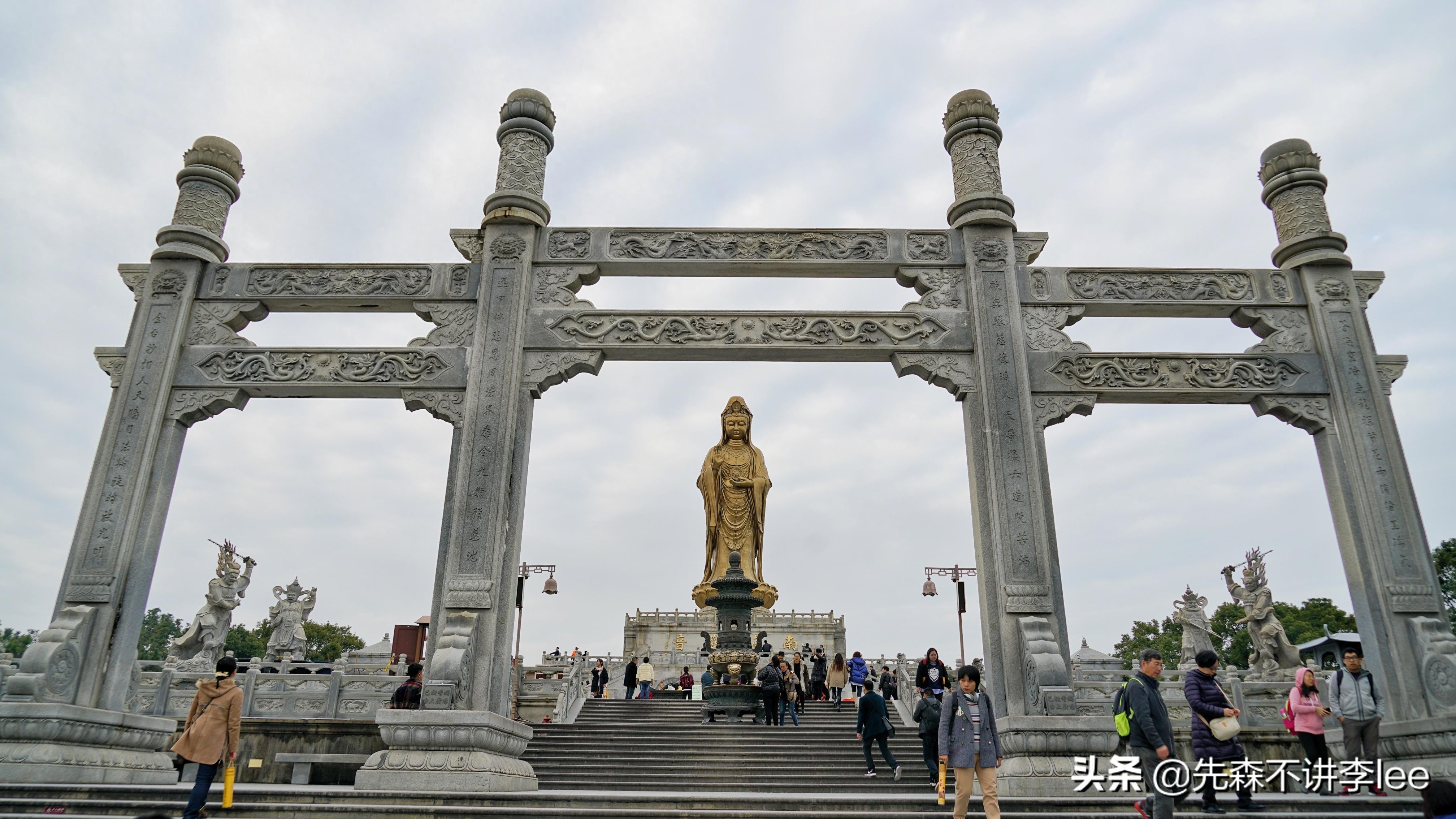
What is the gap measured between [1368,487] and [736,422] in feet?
45.5

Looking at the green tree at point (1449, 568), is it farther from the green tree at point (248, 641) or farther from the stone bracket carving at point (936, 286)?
the green tree at point (248, 641)

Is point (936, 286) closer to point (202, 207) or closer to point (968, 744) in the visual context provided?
point (968, 744)

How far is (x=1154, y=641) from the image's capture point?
47.9m

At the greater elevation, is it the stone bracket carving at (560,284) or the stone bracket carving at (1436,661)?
the stone bracket carving at (560,284)

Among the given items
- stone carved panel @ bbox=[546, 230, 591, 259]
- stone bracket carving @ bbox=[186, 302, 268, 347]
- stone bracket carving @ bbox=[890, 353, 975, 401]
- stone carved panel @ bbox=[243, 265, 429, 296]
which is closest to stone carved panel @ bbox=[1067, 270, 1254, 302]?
stone bracket carving @ bbox=[890, 353, 975, 401]

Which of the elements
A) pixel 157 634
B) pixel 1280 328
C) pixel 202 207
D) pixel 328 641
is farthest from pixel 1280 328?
pixel 157 634

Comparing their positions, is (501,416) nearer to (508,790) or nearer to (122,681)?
(508,790)

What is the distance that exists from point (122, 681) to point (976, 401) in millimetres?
8508

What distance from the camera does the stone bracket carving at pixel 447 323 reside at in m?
9.34

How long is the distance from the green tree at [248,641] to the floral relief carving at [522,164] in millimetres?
45930

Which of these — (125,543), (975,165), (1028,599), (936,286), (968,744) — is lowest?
(968,744)

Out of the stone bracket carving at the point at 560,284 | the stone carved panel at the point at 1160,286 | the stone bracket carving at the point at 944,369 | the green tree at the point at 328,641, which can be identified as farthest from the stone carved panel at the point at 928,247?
the green tree at the point at 328,641

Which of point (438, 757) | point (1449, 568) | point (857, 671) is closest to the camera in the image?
point (438, 757)

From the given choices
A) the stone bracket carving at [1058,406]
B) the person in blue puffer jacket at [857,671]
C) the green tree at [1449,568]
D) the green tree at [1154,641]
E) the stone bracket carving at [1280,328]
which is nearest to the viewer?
the stone bracket carving at [1058,406]
